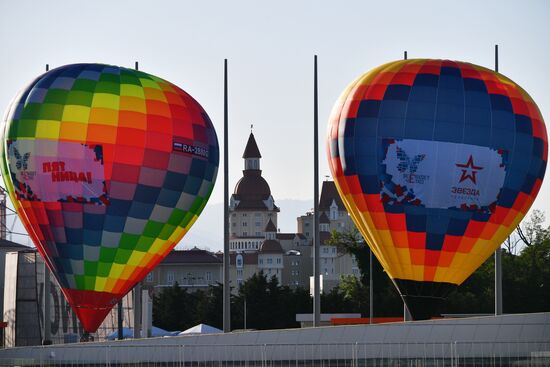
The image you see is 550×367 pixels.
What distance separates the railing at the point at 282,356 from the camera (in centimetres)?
3694

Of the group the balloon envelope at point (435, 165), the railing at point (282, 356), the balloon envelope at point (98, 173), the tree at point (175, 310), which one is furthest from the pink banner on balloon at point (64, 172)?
the tree at point (175, 310)

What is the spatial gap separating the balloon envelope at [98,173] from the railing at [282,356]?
12.5 m

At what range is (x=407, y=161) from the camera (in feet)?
158

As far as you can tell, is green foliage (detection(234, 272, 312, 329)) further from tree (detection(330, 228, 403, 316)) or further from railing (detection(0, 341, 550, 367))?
railing (detection(0, 341, 550, 367))

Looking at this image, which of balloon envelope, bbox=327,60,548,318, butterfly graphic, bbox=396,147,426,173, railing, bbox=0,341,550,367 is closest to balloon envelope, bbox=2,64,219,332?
balloon envelope, bbox=327,60,548,318

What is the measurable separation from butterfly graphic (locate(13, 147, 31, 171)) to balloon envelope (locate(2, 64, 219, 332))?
0.04 meters

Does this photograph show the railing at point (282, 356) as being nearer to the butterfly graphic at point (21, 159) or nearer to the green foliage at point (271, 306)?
the butterfly graphic at point (21, 159)

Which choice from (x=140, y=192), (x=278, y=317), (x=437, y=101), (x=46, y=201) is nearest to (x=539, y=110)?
(x=437, y=101)

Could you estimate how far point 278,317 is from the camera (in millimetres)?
Answer: 112500

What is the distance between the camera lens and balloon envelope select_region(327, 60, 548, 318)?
48188 millimetres

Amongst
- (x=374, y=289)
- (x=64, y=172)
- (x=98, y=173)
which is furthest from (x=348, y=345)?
(x=374, y=289)

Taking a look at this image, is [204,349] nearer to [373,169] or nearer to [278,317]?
[373,169]

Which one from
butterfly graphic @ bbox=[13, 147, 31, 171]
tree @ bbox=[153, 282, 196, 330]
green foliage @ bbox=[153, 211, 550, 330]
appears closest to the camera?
butterfly graphic @ bbox=[13, 147, 31, 171]

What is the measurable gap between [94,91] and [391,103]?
10.7m
